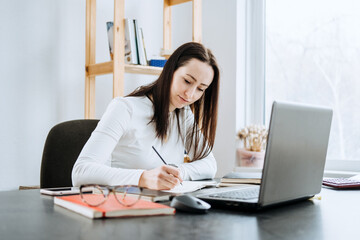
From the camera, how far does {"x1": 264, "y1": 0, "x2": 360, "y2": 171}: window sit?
2523 mm

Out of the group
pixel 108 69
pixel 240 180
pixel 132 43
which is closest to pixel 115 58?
pixel 108 69

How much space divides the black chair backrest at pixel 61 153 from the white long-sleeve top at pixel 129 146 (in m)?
0.17

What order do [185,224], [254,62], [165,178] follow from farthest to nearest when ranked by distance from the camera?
[254,62]
[165,178]
[185,224]

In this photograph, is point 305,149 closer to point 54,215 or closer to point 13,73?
point 54,215

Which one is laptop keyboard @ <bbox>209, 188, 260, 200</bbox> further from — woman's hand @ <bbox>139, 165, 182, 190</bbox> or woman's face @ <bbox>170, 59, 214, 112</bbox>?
woman's face @ <bbox>170, 59, 214, 112</bbox>

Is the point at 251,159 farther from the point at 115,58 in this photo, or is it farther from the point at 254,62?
the point at 115,58

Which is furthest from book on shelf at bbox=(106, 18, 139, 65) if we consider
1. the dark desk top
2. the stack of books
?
the dark desk top

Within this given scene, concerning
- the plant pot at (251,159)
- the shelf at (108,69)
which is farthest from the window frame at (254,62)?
the shelf at (108,69)

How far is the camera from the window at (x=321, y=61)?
2.52 meters

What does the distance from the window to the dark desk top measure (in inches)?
66.1

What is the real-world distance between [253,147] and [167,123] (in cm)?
110

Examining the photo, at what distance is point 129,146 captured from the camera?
5.18 ft

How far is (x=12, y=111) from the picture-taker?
7.19 feet

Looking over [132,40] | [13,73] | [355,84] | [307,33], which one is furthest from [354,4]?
[13,73]
